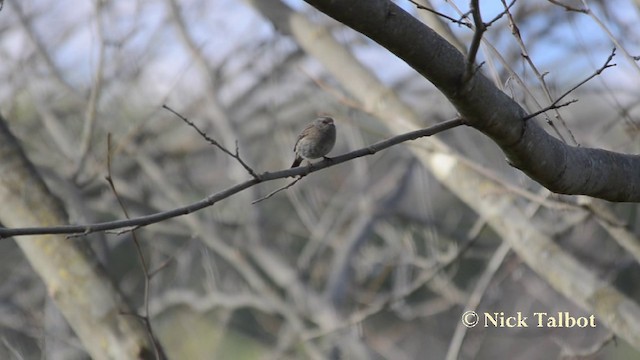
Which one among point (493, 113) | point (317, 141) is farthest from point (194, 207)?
point (317, 141)

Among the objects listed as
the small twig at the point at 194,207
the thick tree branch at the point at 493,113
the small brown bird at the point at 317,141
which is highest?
the small brown bird at the point at 317,141

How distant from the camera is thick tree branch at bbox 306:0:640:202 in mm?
1703

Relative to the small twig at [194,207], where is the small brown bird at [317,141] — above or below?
above

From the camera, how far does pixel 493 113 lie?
6.36 ft

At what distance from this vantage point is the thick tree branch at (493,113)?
1.70m

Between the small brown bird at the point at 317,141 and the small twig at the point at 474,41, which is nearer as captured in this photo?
the small twig at the point at 474,41

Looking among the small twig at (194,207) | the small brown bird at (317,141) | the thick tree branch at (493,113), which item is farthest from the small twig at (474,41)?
the small brown bird at (317,141)

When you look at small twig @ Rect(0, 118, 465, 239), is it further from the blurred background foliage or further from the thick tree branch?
the blurred background foliage

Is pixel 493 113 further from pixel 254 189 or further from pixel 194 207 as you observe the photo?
pixel 254 189

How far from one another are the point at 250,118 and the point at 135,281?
2.37 meters

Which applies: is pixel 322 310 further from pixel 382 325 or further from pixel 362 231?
pixel 382 325

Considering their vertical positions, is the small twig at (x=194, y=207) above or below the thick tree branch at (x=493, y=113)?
below

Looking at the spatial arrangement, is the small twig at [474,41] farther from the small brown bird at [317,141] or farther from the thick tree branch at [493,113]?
the small brown bird at [317,141]

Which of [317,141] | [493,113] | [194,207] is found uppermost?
[317,141]
